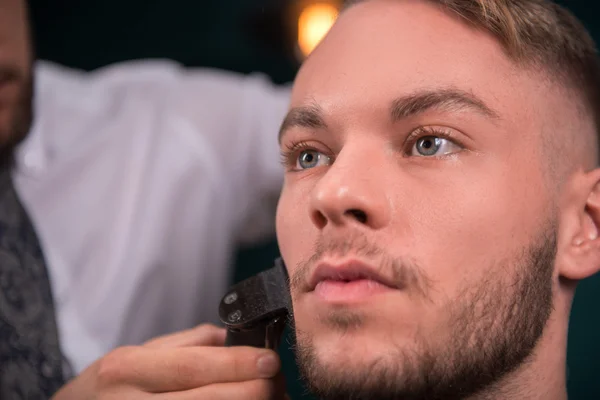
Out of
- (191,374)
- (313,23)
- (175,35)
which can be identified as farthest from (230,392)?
(175,35)

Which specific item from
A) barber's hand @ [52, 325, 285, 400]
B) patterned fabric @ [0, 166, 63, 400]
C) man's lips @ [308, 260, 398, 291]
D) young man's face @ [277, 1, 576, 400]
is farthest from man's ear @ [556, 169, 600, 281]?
patterned fabric @ [0, 166, 63, 400]

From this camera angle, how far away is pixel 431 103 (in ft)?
2.35

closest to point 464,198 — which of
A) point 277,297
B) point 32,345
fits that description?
point 277,297

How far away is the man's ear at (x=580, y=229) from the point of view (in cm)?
78

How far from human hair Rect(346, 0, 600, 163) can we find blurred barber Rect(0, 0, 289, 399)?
803 mm

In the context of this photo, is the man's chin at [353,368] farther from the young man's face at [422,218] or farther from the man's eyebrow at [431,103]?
the man's eyebrow at [431,103]

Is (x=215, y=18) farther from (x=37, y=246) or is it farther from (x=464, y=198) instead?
(x=464, y=198)

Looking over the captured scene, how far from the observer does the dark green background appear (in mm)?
1638

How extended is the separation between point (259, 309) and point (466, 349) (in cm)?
27

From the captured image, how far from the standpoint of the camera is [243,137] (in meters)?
1.67

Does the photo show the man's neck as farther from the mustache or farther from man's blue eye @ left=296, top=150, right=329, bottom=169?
man's blue eye @ left=296, top=150, right=329, bottom=169

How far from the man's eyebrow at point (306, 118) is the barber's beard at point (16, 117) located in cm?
75

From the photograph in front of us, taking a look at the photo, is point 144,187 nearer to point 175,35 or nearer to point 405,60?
point 175,35

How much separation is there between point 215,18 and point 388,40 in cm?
102
